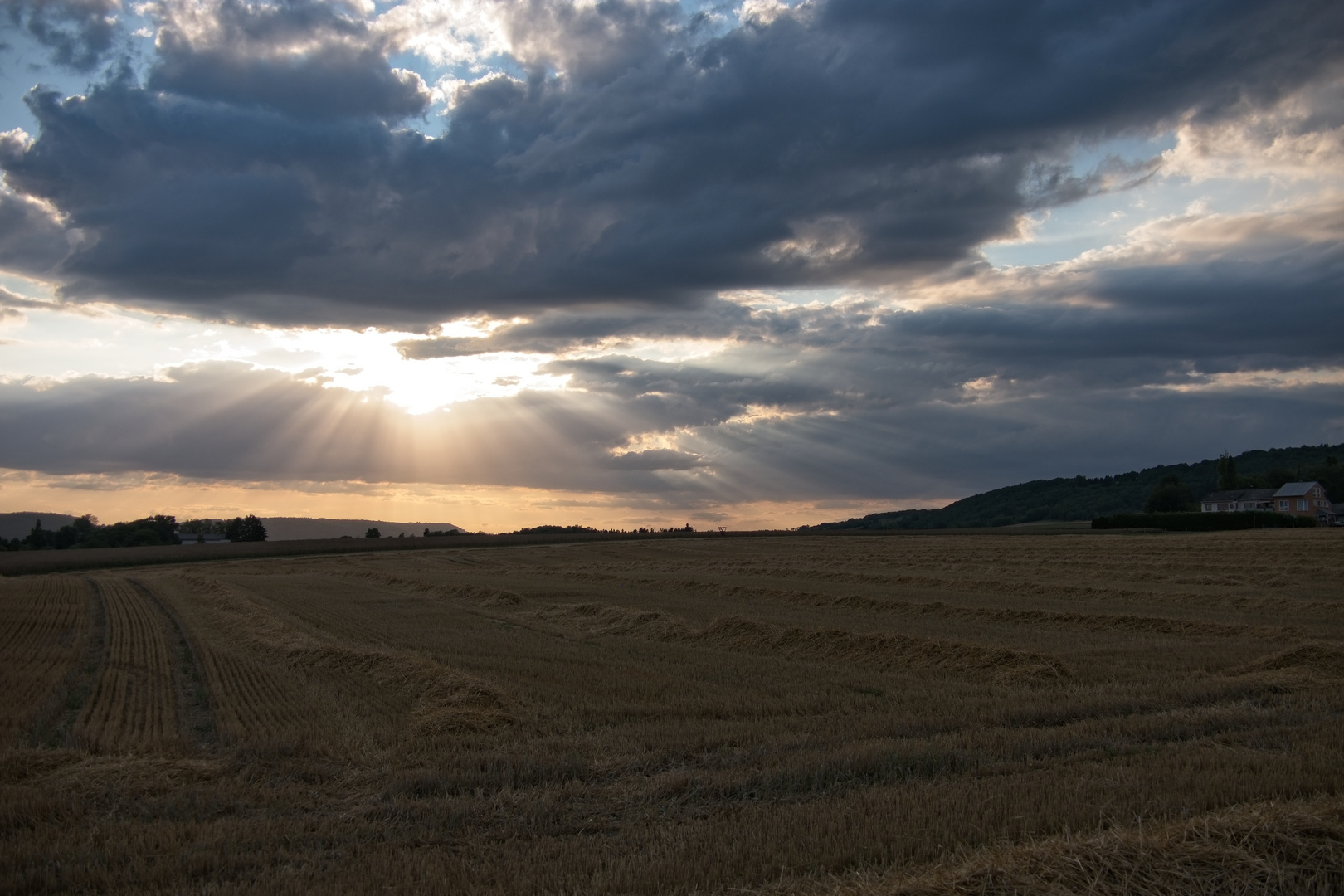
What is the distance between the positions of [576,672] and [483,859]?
9.19m

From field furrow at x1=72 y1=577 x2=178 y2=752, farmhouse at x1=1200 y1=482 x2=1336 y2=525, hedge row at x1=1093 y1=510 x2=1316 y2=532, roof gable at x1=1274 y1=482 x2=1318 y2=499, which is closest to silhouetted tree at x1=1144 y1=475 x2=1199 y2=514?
farmhouse at x1=1200 y1=482 x2=1336 y2=525

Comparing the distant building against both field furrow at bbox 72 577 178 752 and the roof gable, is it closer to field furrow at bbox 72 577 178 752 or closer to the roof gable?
field furrow at bbox 72 577 178 752

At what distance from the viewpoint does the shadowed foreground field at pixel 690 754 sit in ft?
21.6

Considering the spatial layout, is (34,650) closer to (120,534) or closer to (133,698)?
(133,698)

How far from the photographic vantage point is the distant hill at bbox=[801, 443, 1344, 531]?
13112 centimetres

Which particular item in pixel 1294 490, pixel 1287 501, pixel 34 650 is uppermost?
pixel 1294 490

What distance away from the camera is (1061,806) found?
764 centimetres

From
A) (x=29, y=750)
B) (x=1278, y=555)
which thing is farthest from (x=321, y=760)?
(x=1278, y=555)

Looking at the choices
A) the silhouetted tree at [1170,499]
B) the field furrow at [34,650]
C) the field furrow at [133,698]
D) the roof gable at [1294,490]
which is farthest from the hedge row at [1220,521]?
the field furrow at [34,650]

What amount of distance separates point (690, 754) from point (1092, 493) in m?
159

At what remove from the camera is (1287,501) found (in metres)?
104

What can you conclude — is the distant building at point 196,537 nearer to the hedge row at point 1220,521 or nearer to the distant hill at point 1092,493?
the distant hill at point 1092,493

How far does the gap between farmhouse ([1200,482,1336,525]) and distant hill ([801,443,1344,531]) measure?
10093mm

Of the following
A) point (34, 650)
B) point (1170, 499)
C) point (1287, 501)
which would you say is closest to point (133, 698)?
point (34, 650)
